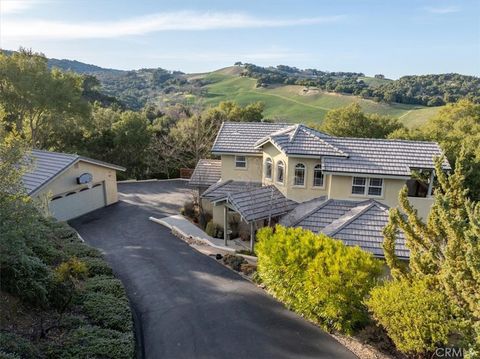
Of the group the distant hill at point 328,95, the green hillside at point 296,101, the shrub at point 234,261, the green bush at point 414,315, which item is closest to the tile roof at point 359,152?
the shrub at point 234,261

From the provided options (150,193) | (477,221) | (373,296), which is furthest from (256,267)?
(150,193)

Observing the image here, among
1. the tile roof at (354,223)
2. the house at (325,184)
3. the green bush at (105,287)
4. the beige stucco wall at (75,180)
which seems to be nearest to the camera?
the green bush at (105,287)

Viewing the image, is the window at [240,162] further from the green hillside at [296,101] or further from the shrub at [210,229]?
the green hillside at [296,101]

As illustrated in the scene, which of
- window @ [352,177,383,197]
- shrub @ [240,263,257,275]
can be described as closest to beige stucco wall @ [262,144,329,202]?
window @ [352,177,383,197]

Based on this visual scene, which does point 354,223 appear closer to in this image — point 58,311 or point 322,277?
point 322,277

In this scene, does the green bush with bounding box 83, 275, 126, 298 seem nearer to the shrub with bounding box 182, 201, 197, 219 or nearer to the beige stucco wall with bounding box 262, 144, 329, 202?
the beige stucco wall with bounding box 262, 144, 329, 202

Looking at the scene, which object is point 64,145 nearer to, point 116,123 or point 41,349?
point 116,123

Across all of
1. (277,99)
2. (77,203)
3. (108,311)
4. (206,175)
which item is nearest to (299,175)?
(206,175)
